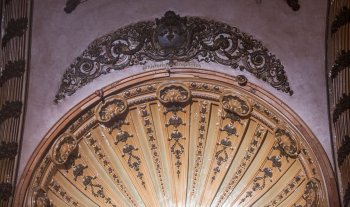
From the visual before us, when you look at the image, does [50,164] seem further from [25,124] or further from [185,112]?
[185,112]

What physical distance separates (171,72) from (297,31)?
148 centimetres

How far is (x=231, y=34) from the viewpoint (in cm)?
949

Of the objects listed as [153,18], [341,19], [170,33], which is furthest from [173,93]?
[341,19]

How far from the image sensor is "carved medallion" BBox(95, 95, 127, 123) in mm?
9539

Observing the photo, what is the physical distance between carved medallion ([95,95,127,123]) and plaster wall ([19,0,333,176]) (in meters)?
0.20

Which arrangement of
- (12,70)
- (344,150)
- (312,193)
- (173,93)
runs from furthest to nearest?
(173,93), (12,70), (312,193), (344,150)

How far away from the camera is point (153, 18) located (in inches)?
378

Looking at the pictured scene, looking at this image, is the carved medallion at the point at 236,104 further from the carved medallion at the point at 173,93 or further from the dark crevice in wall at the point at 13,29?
the dark crevice in wall at the point at 13,29

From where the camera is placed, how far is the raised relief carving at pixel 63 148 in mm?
9375

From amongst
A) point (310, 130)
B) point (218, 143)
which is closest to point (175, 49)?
point (218, 143)

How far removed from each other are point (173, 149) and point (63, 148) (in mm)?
1276

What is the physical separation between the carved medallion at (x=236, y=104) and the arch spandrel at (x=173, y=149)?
11mm

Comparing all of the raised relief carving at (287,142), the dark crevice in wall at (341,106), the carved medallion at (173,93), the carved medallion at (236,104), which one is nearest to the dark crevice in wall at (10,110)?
the carved medallion at (173,93)

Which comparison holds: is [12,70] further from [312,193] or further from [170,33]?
[312,193]
